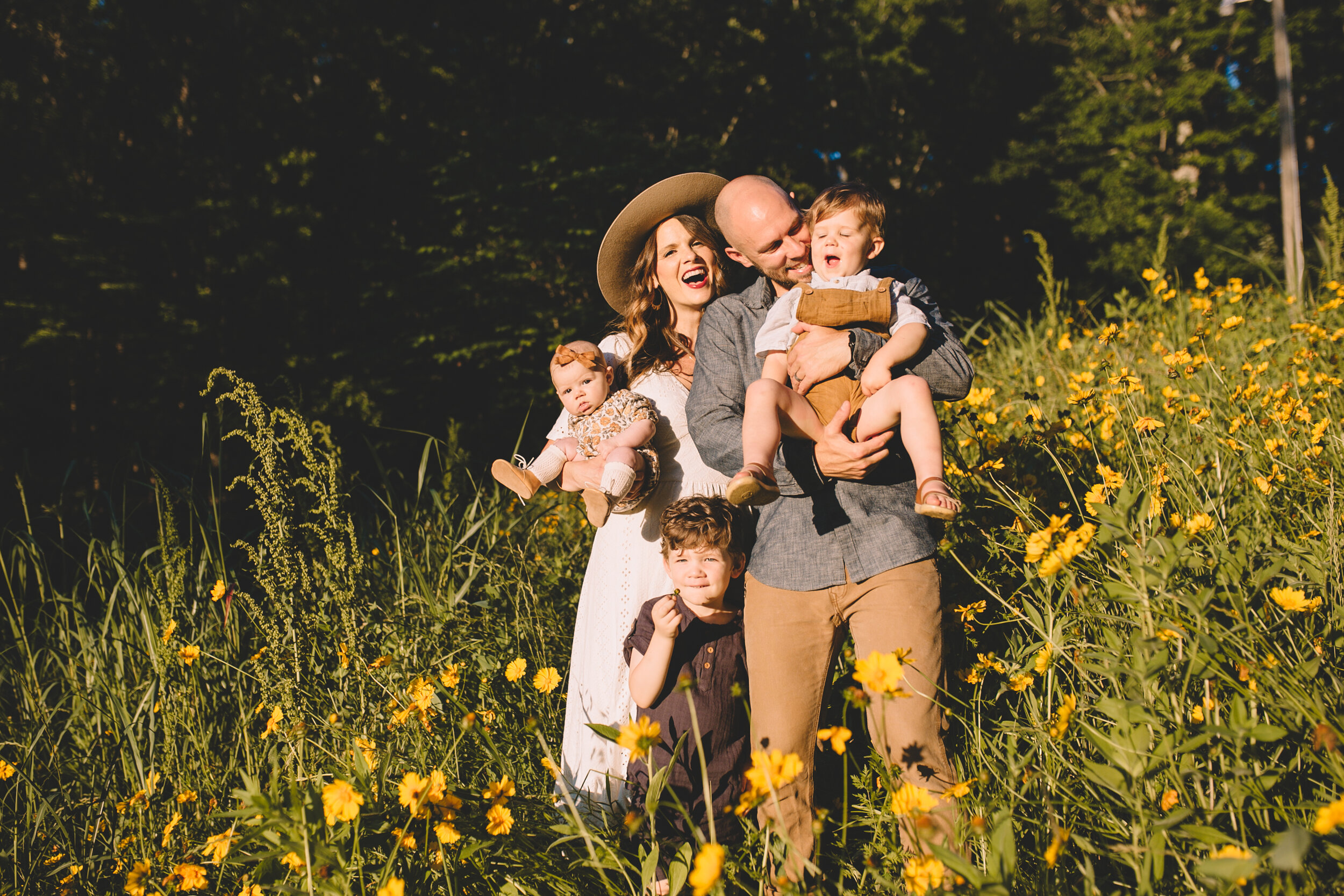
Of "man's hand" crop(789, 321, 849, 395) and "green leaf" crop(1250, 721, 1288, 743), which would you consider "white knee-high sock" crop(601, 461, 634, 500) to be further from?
"green leaf" crop(1250, 721, 1288, 743)

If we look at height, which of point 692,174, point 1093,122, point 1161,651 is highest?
point 1093,122

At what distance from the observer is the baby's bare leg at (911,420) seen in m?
1.53

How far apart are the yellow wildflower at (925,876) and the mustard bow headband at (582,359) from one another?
1.56 meters

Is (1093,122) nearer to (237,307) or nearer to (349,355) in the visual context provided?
(349,355)

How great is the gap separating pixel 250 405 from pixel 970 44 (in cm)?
1934

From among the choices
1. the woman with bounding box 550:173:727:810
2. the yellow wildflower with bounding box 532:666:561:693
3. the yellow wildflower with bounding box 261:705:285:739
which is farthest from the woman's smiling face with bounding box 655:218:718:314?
the yellow wildflower with bounding box 261:705:285:739

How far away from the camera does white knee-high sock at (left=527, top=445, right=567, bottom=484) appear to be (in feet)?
7.32

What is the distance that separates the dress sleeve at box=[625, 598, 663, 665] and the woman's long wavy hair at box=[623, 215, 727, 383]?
2.51 ft

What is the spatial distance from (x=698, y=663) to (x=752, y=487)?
61 cm

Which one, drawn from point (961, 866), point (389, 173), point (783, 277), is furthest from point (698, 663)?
point (389, 173)

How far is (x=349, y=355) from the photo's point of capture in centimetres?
941

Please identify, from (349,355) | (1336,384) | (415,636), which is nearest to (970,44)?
(349,355)

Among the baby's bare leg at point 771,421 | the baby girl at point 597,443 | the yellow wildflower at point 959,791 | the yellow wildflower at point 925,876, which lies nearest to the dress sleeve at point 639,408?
the baby girl at point 597,443

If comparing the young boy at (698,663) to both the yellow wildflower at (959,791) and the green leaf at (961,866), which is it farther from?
the green leaf at (961,866)
